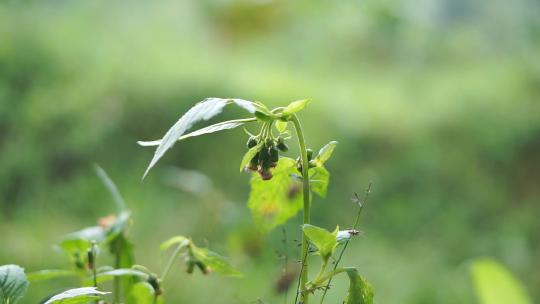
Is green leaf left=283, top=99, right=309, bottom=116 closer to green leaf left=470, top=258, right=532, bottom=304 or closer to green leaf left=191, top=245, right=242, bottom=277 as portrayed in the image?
green leaf left=191, top=245, right=242, bottom=277

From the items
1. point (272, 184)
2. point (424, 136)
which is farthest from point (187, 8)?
point (272, 184)

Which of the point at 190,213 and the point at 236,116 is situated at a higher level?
the point at 236,116

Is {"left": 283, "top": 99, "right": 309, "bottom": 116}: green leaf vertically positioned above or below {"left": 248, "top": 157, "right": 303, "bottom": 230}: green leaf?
above

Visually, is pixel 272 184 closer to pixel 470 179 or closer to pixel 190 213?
pixel 190 213

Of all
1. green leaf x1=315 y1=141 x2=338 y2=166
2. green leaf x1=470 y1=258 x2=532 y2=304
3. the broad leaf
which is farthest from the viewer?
green leaf x1=470 y1=258 x2=532 y2=304

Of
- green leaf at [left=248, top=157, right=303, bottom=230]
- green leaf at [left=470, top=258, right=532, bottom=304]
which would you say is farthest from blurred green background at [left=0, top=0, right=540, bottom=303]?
green leaf at [left=248, top=157, right=303, bottom=230]

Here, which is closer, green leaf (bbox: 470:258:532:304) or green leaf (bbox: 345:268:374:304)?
green leaf (bbox: 345:268:374:304)

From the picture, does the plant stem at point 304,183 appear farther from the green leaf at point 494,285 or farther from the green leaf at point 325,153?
the green leaf at point 494,285

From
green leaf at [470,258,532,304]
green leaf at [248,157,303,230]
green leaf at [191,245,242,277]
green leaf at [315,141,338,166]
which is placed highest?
green leaf at [315,141,338,166]
